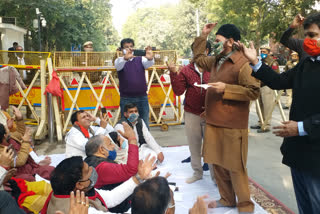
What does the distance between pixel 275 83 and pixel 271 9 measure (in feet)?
43.1

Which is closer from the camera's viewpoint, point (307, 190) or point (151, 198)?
point (151, 198)

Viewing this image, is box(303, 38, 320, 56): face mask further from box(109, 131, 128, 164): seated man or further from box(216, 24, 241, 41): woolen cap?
box(109, 131, 128, 164): seated man

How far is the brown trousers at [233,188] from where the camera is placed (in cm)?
284

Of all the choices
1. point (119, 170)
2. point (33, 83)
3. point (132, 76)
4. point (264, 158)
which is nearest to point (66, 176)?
point (119, 170)

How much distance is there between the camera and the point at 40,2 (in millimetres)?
16734

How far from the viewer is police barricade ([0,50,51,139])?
6.13 m

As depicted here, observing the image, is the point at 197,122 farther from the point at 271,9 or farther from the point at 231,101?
the point at 271,9

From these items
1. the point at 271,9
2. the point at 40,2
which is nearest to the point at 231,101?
the point at 271,9

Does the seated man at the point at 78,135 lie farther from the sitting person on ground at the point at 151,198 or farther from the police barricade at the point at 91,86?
the police barricade at the point at 91,86

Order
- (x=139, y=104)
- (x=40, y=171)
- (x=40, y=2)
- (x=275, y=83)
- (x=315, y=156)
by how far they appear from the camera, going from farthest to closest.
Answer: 1. (x=40, y=2)
2. (x=139, y=104)
3. (x=40, y=171)
4. (x=275, y=83)
5. (x=315, y=156)

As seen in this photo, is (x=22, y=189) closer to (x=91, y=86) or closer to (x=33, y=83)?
(x=91, y=86)

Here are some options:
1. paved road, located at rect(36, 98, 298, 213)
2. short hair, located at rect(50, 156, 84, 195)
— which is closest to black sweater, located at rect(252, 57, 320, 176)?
paved road, located at rect(36, 98, 298, 213)

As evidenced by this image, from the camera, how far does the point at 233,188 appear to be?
3021mm

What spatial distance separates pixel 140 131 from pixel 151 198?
116 inches
